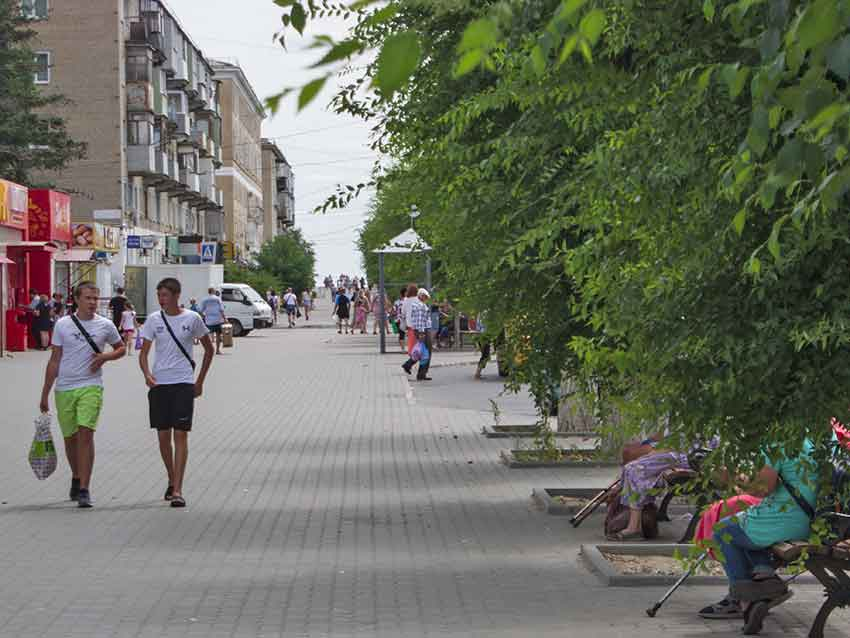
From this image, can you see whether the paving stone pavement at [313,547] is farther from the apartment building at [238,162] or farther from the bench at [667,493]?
the apartment building at [238,162]

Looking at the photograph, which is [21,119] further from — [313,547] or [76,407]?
[313,547]

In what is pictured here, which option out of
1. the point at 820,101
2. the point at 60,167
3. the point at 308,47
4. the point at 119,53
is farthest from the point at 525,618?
the point at 119,53

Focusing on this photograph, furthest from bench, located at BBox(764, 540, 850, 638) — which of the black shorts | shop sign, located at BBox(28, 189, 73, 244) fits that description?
shop sign, located at BBox(28, 189, 73, 244)

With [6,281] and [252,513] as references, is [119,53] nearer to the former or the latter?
[6,281]

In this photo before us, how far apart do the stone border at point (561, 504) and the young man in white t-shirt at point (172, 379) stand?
260 cm

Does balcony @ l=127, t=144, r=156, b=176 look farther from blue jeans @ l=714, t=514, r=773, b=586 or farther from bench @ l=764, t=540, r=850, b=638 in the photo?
bench @ l=764, t=540, r=850, b=638

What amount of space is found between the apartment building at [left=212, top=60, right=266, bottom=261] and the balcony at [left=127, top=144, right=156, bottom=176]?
3027cm

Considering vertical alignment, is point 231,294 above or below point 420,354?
above

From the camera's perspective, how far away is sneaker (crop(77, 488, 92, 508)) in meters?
12.7

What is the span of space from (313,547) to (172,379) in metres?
2.85

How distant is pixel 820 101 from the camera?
2.99 m

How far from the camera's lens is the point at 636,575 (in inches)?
361

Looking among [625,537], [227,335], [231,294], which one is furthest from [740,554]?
[231,294]

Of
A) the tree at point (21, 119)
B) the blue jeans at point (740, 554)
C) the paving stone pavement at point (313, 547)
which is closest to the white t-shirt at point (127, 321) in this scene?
the tree at point (21, 119)
